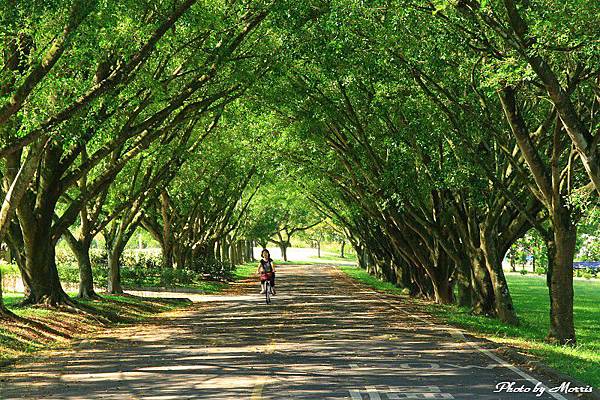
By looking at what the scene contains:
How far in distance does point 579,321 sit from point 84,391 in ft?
72.9

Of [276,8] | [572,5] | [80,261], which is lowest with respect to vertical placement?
[80,261]

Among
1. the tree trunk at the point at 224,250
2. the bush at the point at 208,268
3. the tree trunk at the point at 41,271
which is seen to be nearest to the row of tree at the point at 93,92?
the tree trunk at the point at 41,271

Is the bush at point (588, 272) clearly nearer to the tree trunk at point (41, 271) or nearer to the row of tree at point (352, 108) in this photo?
the row of tree at point (352, 108)

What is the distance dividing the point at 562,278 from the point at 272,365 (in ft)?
22.7

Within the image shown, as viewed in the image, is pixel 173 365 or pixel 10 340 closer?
pixel 173 365

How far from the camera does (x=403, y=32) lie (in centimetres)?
1688

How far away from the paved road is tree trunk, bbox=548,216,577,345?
2.19m

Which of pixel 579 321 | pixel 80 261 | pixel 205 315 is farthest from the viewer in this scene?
pixel 579 321

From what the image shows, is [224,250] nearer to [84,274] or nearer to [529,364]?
[84,274]

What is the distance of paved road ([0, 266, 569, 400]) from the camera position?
10.4 metres

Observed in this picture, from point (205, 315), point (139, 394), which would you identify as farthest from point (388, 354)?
point (205, 315)

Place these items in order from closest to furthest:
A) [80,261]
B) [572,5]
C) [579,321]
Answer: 1. [572,5]
2. [80,261]
3. [579,321]

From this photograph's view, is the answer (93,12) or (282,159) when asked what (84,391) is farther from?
(282,159)

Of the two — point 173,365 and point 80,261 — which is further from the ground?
point 80,261
